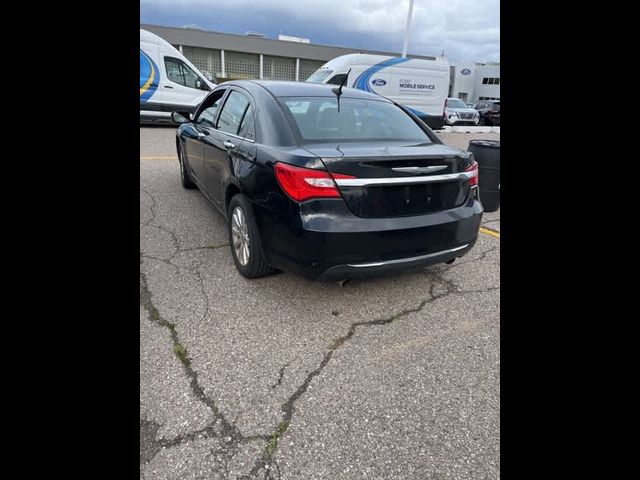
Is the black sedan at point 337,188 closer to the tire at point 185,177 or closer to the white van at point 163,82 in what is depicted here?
the tire at point 185,177

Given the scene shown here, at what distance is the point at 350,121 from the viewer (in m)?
3.19

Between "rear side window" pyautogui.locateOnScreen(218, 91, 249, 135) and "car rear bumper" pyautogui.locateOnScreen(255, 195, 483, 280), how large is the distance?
1212 mm

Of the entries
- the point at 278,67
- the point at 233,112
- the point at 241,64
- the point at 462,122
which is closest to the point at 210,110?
the point at 233,112

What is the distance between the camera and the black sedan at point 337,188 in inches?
95.4

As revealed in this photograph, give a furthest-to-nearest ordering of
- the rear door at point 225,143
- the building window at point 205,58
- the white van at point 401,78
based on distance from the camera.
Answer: the building window at point 205,58, the white van at point 401,78, the rear door at point 225,143

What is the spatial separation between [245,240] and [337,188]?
1.10 m

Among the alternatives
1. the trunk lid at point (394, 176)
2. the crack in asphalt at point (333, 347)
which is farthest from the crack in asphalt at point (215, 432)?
the trunk lid at point (394, 176)

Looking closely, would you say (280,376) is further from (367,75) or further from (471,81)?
(471,81)

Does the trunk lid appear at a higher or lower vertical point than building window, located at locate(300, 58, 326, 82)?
lower

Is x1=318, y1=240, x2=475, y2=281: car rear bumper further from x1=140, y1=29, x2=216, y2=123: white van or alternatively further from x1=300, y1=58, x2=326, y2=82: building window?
x1=300, y1=58, x2=326, y2=82: building window

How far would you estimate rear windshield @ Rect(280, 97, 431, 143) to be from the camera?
2955mm

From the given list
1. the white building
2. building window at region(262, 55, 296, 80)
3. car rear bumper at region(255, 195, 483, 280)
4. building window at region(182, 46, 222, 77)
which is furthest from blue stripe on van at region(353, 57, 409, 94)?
the white building
